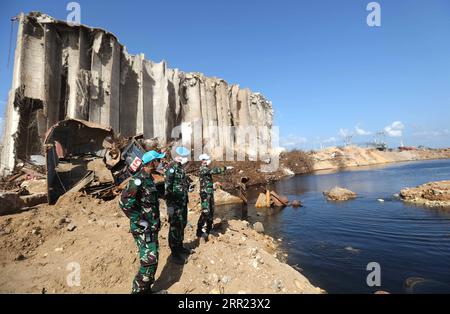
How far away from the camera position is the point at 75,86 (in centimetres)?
1562

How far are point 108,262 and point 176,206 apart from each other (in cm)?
148

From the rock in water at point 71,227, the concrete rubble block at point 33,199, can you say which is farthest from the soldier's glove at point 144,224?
the concrete rubble block at point 33,199

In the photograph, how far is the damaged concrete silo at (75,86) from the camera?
1427 cm

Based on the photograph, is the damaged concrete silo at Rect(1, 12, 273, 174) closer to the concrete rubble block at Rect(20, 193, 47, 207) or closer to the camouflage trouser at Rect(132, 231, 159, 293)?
the concrete rubble block at Rect(20, 193, 47, 207)

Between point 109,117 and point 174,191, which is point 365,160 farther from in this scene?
point 174,191

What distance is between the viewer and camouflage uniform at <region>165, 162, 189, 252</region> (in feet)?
16.4

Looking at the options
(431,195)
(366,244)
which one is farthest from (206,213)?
(431,195)

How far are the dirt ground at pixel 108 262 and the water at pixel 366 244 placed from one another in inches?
65.9

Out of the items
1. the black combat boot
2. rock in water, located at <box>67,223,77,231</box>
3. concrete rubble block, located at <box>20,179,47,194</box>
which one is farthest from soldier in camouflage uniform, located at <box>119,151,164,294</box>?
concrete rubble block, located at <box>20,179,47,194</box>

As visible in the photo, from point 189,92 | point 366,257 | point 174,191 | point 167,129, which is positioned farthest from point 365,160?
point 174,191

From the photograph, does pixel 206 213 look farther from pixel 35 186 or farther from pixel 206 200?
pixel 35 186

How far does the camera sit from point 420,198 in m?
14.6

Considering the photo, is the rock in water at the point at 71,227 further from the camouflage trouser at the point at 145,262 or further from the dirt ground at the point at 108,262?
the camouflage trouser at the point at 145,262

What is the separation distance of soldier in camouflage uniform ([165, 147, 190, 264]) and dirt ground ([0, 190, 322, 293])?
24 cm
